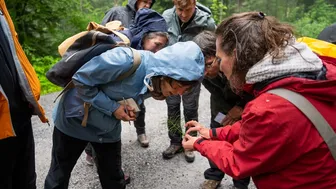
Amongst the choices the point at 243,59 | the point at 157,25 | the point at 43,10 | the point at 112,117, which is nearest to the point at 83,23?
the point at 43,10

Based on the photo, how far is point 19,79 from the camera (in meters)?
1.94

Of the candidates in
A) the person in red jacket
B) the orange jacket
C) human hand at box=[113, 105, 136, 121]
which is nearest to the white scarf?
the person in red jacket

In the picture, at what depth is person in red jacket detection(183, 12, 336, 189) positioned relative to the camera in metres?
1.34

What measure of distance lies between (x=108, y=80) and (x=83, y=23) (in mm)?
7411

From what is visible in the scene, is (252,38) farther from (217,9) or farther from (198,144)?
(217,9)

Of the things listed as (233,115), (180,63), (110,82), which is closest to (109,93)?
(110,82)

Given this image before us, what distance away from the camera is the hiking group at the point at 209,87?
1370 millimetres

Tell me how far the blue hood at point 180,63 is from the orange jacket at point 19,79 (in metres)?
0.78

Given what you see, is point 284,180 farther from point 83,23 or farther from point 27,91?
point 83,23

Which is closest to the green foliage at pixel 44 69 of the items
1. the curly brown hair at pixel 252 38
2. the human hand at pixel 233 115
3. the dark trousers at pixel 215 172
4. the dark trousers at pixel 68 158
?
the dark trousers at pixel 68 158

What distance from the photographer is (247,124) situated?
1.43 meters

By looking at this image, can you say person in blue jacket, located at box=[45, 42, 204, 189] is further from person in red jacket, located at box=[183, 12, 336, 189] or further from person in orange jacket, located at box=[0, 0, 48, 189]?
person in red jacket, located at box=[183, 12, 336, 189]

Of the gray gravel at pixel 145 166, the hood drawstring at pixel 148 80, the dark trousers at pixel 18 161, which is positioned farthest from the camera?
the gray gravel at pixel 145 166

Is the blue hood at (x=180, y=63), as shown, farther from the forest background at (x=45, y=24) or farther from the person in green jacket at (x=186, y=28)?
the forest background at (x=45, y=24)
